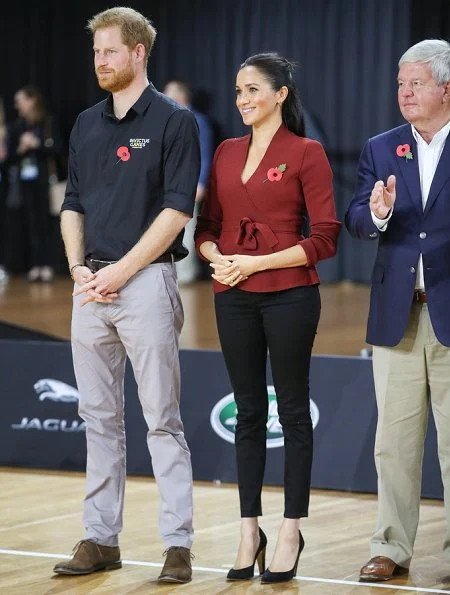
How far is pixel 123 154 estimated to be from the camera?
148 inches

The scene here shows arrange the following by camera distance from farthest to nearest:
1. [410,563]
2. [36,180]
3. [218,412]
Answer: [36,180]
[218,412]
[410,563]

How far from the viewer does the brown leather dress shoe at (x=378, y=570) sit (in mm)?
3777

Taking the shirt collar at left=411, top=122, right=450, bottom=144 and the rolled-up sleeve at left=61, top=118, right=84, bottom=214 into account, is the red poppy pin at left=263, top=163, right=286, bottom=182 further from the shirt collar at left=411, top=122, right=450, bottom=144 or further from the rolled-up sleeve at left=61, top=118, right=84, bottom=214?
the rolled-up sleeve at left=61, top=118, right=84, bottom=214

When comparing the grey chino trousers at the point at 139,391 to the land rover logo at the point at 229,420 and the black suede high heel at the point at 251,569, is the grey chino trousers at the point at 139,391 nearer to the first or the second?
the black suede high heel at the point at 251,569

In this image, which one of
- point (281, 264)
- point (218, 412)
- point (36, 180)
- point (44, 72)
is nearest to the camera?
point (281, 264)

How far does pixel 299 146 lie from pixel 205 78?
25.1 feet

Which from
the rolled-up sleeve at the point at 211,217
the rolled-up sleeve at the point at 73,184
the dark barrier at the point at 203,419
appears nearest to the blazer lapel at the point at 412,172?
the rolled-up sleeve at the point at 211,217

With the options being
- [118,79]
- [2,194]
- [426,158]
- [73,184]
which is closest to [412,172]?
[426,158]

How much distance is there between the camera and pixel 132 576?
12.5 ft

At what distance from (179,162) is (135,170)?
138mm

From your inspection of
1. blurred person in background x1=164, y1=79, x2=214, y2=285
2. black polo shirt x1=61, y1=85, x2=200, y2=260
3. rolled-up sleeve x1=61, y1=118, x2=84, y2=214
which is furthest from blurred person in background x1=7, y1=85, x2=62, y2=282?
black polo shirt x1=61, y1=85, x2=200, y2=260

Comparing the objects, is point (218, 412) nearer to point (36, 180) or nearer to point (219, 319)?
point (219, 319)

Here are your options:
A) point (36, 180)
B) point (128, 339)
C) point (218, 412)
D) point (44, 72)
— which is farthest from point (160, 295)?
point (44, 72)

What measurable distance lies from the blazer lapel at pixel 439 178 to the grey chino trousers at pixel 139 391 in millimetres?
837
